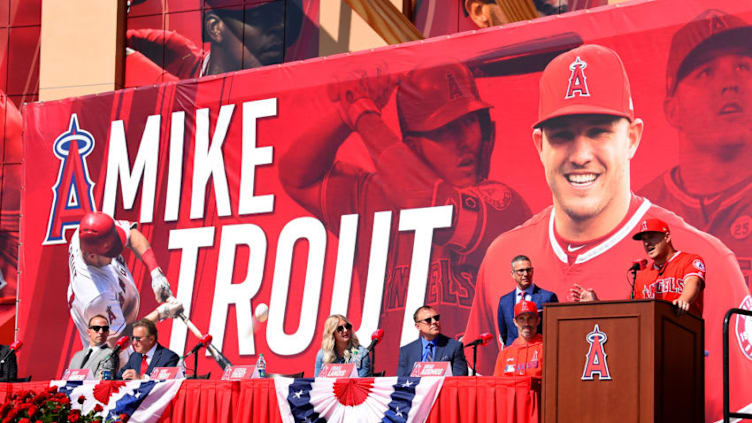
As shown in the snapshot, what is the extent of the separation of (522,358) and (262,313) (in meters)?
4.50

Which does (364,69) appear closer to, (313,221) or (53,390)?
(313,221)

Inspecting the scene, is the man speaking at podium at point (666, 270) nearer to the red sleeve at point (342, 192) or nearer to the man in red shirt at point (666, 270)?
the man in red shirt at point (666, 270)

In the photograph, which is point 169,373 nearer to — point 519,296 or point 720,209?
point 519,296

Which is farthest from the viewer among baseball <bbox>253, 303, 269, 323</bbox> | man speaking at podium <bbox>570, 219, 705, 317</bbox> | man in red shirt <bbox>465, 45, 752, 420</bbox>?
baseball <bbox>253, 303, 269, 323</bbox>

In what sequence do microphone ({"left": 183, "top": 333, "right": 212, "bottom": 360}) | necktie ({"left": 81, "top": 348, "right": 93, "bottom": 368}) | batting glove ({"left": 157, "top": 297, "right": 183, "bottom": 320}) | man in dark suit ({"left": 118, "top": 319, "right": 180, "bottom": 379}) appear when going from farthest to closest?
batting glove ({"left": 157, "top": 297, "right": 183, "bottom": 320}) → necktie ({"left": 81, "top": 348, "right": 93, "bottom": 368}) → man in dark suit ({"left": 118, "top": 319, "right": 180, "bottom": 379}) → microphone ({"left": 183, "top": 333, "right": 212, "bottom": 360})

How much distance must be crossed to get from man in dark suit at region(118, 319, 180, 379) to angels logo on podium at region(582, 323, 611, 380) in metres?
4.45

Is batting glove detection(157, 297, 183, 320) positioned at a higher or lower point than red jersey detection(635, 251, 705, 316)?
higher

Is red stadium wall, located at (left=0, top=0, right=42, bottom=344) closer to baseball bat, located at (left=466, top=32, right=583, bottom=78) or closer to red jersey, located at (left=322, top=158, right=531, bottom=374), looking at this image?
red jersey, located at (left=322, top=158, right=531, bottom=374)

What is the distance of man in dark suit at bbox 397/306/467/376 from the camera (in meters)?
7.25

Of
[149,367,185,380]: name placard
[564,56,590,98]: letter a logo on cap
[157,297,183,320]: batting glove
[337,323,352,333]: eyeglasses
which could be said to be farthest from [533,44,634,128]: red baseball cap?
[157,297,183,320]: batting glove

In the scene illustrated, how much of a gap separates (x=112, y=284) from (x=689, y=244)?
6.23 meters

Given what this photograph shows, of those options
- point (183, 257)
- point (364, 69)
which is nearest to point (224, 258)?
point (183, 257)

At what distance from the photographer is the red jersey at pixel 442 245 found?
355 inches

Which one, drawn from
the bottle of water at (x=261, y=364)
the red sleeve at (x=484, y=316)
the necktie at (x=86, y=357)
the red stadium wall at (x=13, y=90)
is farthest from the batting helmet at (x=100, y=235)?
the red sleeve at (x=484, y=316)
